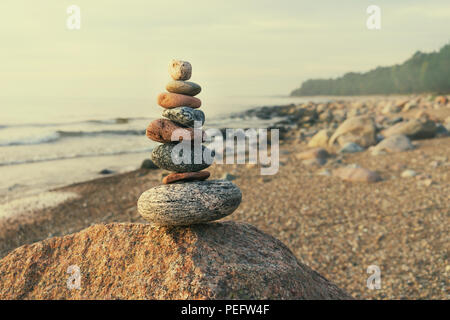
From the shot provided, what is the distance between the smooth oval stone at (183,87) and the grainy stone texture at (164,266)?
182 cm

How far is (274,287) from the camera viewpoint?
4344 mm

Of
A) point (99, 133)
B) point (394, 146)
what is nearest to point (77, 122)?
point (99, 133)

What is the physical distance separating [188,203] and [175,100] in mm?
1426

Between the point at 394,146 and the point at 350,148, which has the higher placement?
the point at 394,146

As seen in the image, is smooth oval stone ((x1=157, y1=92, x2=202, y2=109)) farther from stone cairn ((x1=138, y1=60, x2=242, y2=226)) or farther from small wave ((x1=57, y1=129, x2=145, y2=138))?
small wave ((x1=57, y1=129, x2=145, y2=138))

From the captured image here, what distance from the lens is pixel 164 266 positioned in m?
4.52

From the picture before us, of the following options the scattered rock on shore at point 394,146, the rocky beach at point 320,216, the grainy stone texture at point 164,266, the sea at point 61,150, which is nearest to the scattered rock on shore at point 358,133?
the rocky beach at point 320,216

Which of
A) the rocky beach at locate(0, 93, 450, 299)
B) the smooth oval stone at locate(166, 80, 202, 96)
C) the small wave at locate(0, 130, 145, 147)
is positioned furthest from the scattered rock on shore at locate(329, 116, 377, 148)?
the small wave at locate(0, 130, 145, 147)

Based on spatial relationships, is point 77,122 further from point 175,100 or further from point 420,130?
point 175,100

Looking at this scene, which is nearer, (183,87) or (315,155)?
(183,87)

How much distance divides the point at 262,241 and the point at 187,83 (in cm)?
239

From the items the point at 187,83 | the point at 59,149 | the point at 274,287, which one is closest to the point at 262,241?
the point at 274,287

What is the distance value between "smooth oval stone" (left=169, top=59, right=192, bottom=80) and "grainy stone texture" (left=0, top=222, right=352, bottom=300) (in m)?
2.02
